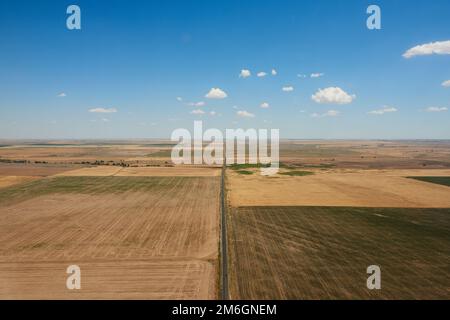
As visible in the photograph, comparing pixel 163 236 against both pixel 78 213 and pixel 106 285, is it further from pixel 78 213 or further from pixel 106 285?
pixel 78 213

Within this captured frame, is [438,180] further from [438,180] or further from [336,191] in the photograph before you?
[336,191]

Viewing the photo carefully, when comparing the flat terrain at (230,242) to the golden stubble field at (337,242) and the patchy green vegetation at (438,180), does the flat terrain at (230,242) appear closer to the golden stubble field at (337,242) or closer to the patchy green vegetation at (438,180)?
the golden stubble field at (337,242)

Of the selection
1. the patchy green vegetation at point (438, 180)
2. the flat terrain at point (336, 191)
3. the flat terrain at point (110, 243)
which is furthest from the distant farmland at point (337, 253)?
the patchy green vegetation at point (438, 180)

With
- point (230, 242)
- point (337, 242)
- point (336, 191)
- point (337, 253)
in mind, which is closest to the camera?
point (337, 253)

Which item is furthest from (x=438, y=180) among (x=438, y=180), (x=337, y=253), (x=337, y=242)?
(x=337, y=253)

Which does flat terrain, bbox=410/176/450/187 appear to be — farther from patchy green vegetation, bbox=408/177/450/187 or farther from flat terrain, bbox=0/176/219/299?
flat terrain, bbox=0/176/219/299
